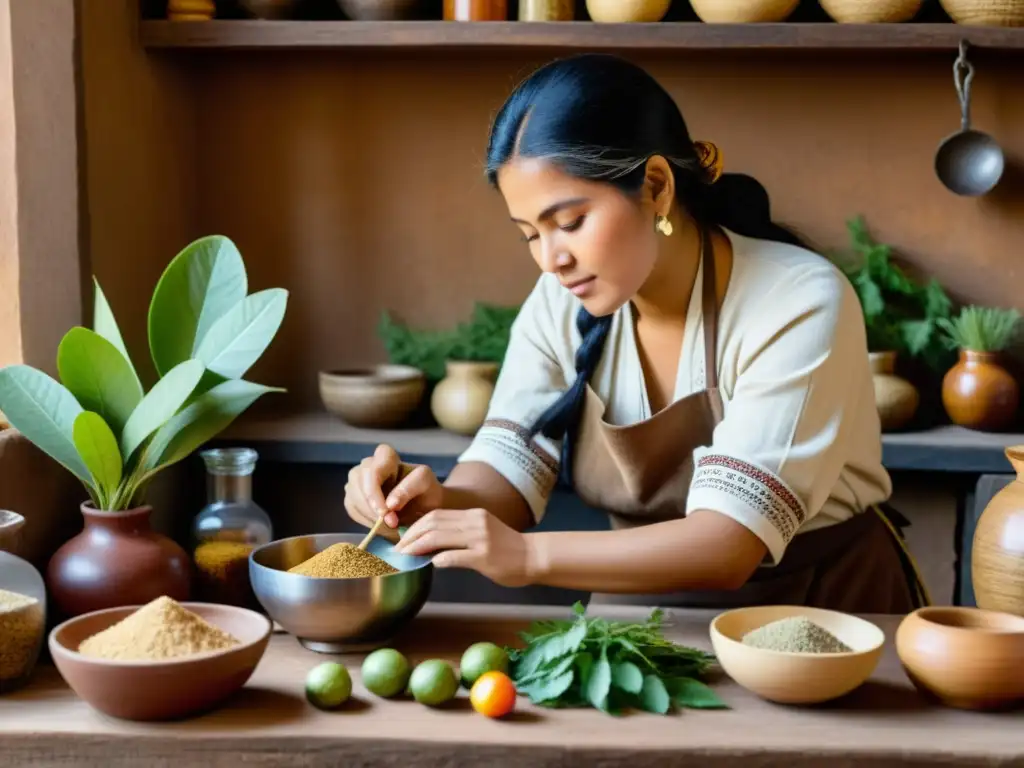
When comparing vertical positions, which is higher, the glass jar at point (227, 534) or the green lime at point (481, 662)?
the glass jar at point (227, 534)

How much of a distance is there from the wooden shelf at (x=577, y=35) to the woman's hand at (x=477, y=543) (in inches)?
55.6

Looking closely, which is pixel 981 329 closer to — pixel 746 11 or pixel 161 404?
pixel 746 11

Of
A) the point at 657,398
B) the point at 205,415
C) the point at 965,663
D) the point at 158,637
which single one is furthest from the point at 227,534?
the point at 965,663

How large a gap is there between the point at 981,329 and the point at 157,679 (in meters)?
2.19

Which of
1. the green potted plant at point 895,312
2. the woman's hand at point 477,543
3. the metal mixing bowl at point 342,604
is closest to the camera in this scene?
the metal mixing bowl at point 342,604

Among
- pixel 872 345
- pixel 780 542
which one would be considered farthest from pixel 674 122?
pixel 872 345

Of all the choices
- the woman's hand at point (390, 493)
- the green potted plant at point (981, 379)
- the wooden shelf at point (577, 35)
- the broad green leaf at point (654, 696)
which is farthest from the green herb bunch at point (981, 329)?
the broad green leaf at point (654, 696)

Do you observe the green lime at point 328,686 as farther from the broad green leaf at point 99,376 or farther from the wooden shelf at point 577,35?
the wooden shelf at point 577,35

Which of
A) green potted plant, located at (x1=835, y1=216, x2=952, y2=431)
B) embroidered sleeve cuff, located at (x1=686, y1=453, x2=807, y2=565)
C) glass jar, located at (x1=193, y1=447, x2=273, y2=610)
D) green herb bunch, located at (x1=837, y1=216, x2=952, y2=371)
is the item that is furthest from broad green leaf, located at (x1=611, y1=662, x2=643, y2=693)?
green herb bunch, located at (x1=837, y1=216, x2=952, y2=371)

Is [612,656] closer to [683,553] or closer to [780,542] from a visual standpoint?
[683,553]

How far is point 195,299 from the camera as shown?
69.4 inches

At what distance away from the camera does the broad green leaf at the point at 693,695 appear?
1.33m

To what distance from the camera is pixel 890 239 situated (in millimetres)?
3049

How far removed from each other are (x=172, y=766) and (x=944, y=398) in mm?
2148
